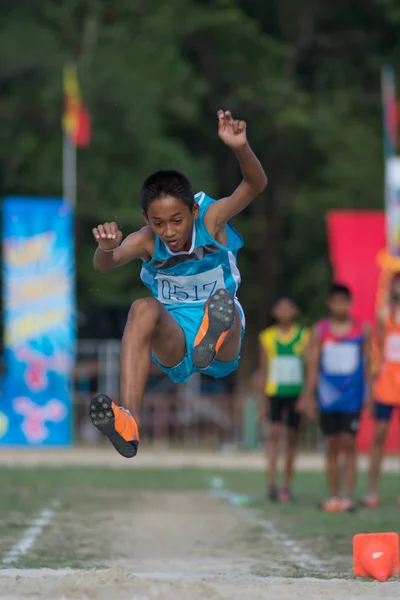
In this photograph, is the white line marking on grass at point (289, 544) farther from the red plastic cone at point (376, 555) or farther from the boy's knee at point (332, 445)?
the boy's knee at point (332, 445)

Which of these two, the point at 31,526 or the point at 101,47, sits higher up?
the point at 101,47

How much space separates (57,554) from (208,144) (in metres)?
22.8

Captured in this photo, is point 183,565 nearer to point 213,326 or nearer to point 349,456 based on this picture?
point 213,326

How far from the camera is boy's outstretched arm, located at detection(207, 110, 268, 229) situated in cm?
626

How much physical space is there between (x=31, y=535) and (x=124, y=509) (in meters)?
2.33

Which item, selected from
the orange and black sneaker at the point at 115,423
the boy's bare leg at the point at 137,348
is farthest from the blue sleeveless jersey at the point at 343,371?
the orange and black sneaker at the point at 115,423

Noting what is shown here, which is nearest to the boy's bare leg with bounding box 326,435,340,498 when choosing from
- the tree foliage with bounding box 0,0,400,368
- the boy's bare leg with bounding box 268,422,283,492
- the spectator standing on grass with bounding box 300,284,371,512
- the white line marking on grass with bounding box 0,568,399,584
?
the spectator standing on grass with bounding box 300,284,371,512

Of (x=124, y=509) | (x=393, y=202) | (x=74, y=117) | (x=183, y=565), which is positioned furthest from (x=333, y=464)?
(x=74, y=117)

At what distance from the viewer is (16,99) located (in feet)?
89.8

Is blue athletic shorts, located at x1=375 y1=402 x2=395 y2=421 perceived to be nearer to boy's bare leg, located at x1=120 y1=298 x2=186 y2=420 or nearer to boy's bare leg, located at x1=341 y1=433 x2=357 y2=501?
boy's bare leg, located at x1=341 y1=433 x2=357 y2=501

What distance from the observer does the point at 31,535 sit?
28.3 ft

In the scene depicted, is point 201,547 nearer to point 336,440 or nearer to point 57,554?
point 57,554

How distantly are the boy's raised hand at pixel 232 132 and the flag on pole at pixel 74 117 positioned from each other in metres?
18.4

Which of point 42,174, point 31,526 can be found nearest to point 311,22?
point 42,174
